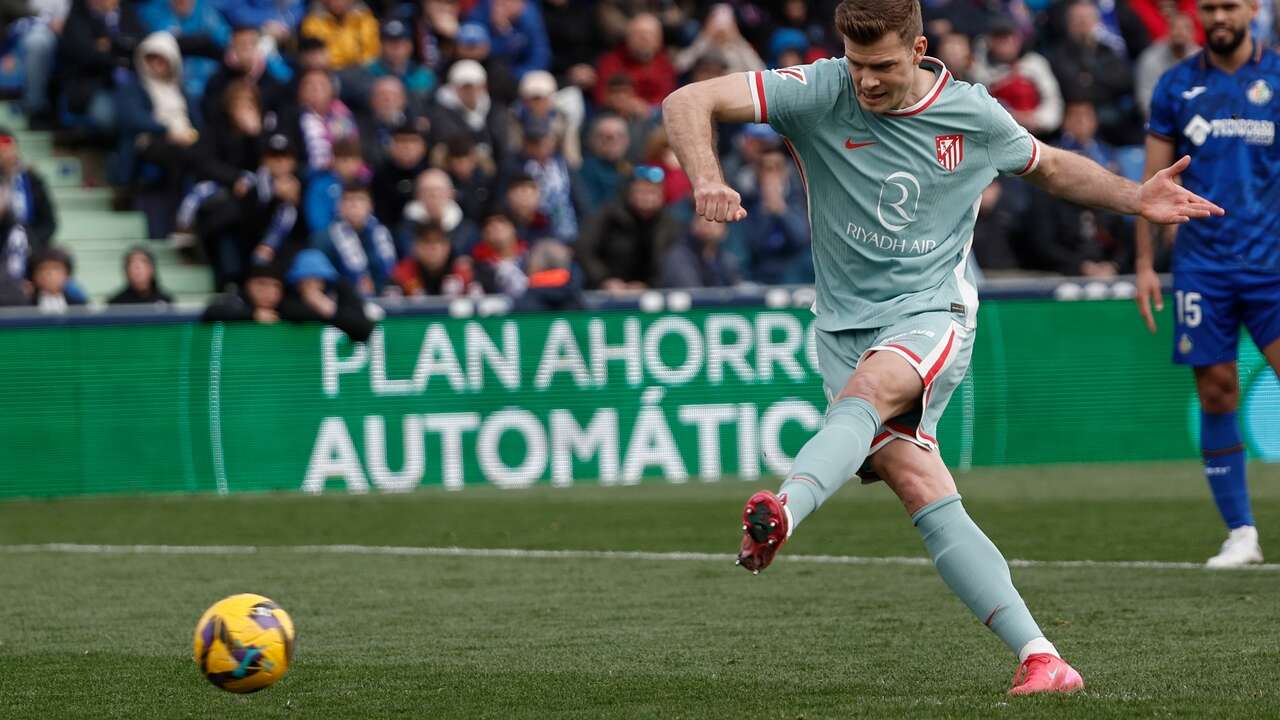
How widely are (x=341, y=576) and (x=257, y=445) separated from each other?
4917 mm

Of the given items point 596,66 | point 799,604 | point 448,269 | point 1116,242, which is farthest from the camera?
point 596,66

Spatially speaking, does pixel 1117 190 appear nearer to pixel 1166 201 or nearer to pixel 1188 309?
pixel 1166 201

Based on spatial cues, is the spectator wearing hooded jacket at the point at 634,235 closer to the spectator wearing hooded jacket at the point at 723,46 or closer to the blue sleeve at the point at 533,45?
the spectator wearing hooded jacket at the point at 723,46

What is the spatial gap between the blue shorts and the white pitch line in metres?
0.96

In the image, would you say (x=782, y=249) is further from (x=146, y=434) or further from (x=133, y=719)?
(x=133, y=719)

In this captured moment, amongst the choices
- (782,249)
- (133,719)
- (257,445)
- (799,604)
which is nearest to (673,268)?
(782,249)

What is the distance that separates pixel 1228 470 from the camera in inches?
375

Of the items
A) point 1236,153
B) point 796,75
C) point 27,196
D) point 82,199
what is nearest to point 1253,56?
point 1236,153

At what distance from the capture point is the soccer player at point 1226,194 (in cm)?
920

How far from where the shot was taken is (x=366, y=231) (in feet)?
53.4

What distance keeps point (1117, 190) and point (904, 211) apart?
635 mm

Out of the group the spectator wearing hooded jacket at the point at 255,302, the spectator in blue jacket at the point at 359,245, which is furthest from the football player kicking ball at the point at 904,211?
the spectator in blue jacket at the point at 359,245

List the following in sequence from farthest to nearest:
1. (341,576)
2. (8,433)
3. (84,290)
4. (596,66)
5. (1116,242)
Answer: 1. (596,66)
2. (1116,242)
3. (84,290)
4. (8,433)
5. (341,576)

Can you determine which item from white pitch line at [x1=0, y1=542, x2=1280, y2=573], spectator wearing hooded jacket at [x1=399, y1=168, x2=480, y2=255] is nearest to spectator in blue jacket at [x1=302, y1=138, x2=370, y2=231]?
spectator wearing hooded jacket at [x1=399, y1=168, x2=480, y2=255]
